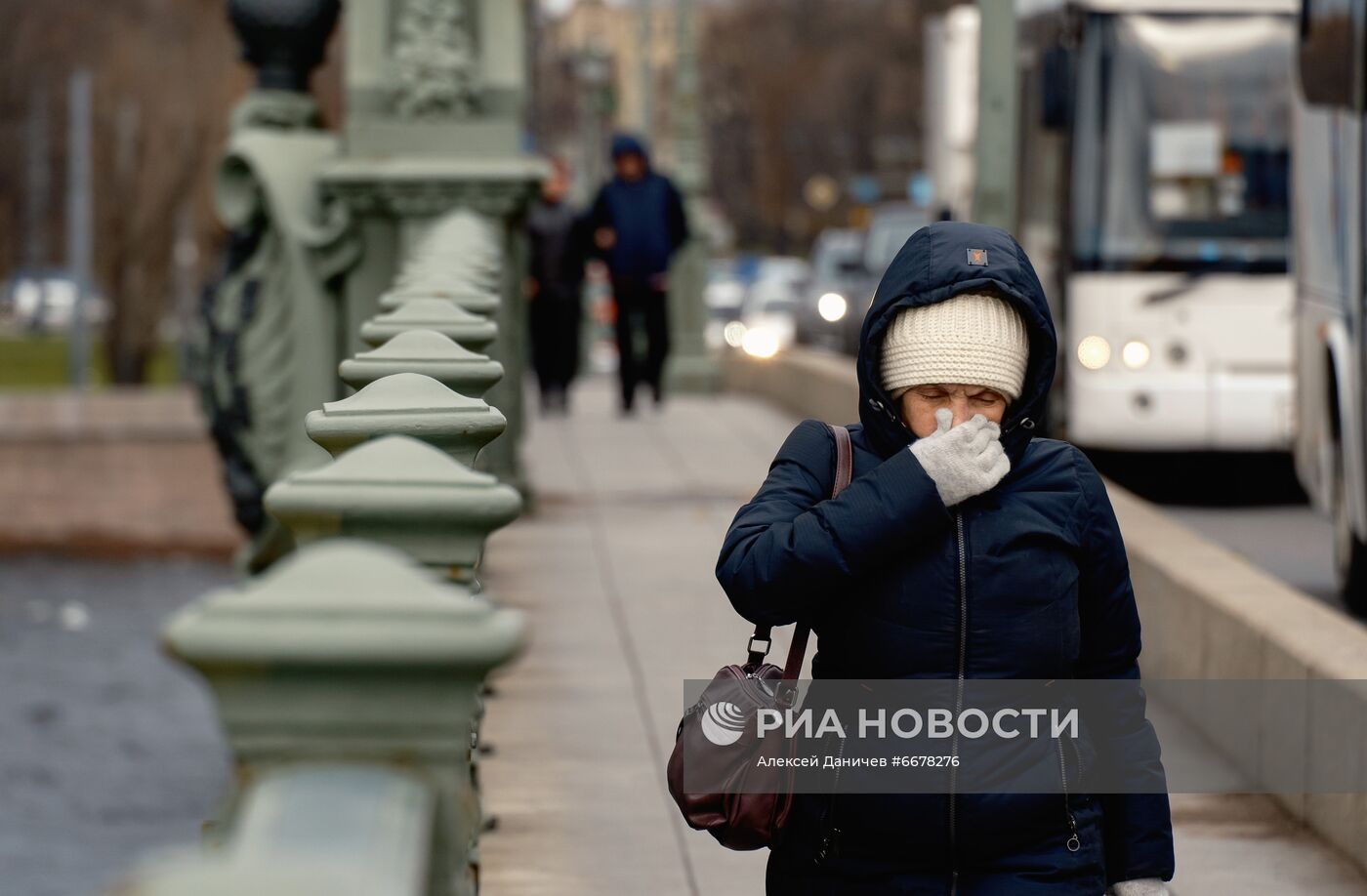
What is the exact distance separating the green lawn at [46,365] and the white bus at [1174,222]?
43135mm

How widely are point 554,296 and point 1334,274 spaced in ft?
28.2

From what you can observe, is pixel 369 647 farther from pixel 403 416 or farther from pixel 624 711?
pixel 624 711

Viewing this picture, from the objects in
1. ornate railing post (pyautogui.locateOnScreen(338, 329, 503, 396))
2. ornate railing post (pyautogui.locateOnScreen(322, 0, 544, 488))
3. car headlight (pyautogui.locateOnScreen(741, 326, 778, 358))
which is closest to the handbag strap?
ornate railing post (pyautogui.locateOnScreen(338, 329, 503, 396))

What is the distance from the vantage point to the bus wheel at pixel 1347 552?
997cm

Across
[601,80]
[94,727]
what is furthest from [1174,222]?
[601,80]

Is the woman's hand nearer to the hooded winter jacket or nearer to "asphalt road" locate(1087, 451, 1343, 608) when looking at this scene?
"asphalt road" locate(1087, 451, 1343, 608)

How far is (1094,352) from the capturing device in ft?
47.8

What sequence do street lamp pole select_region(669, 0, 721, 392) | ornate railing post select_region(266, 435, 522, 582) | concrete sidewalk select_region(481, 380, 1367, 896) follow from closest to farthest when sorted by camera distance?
ornate railing post select_region(266, 435, 522, 582) → concrete sidewalk select_region(481, 380, 1367, 896) → street lamp pole select_region(669, 0, 721, 392)

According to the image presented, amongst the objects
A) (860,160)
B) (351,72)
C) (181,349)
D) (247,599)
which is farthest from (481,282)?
(860,160)

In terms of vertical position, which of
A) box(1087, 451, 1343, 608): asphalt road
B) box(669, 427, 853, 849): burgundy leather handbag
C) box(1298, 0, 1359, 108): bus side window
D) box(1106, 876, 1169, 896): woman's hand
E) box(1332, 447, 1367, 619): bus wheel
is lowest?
box(1087, 451, 1343, 608): asphalt road

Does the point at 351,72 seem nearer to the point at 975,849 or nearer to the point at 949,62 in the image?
the point at 975,849

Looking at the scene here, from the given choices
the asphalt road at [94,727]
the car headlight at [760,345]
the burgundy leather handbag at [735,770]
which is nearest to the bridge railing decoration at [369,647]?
the burgundy leather handbag at [735,770]

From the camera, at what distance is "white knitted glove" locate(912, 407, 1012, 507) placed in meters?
3.32

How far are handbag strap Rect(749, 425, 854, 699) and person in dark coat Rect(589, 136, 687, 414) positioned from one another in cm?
1247
